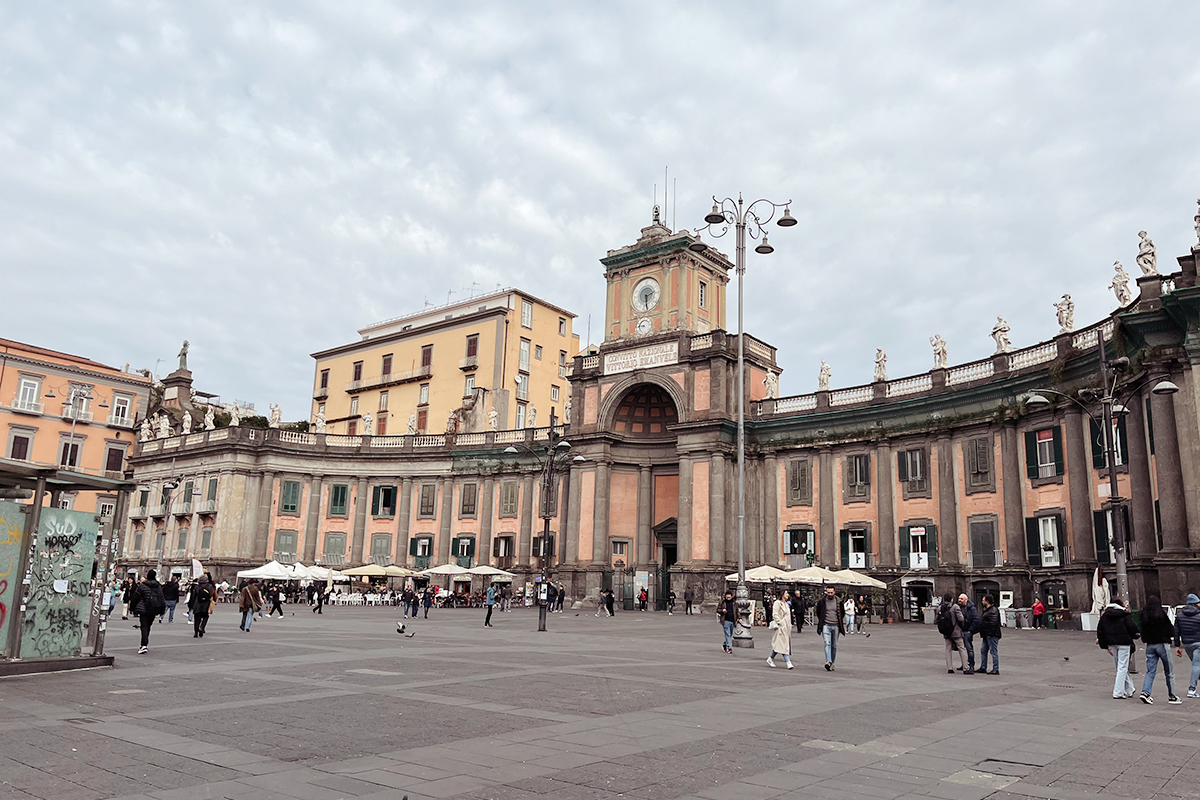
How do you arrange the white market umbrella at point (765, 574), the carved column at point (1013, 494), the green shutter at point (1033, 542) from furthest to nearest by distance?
the carved column at point (1013, 494) → the green shutter at point (1033, 542) → the white market umbrella at point (765, 574)

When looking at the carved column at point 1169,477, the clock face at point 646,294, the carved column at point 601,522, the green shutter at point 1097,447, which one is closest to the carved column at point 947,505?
the green shutter at point 1097,447

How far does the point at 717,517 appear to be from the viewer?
45.2 m

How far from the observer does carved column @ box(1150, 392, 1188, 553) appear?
89.1ft

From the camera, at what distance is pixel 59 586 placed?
1403cm

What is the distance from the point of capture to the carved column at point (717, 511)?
44750 millimetres

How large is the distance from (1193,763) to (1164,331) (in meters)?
24.6

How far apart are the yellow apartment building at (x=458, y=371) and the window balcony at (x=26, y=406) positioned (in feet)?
65.2

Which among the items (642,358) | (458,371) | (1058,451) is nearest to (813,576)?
(1058,451)

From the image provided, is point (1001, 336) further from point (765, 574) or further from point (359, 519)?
point (359, 519)

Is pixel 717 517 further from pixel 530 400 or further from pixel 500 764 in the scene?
pixel 500 764

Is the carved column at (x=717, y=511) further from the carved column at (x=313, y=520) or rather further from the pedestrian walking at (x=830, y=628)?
the carved column at (x=313, y=520)

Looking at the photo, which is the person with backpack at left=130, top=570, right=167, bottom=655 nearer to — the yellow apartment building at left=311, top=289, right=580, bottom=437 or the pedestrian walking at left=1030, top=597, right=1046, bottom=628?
the pedestrian walking at left=1030, top=597, right=1046, bottom=628

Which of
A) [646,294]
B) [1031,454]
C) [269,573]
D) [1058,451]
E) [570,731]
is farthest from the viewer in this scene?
[646,294]

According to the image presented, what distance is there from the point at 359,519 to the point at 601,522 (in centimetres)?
1926
